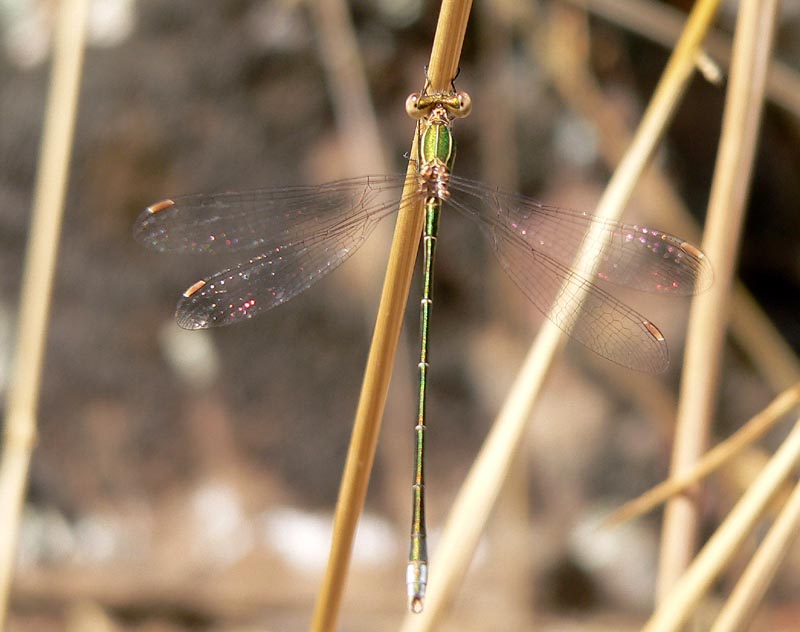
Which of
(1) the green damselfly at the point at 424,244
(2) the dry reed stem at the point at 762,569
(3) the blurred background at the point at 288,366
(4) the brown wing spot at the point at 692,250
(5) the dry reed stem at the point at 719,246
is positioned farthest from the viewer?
(3) the blurred background at the point at 288,366

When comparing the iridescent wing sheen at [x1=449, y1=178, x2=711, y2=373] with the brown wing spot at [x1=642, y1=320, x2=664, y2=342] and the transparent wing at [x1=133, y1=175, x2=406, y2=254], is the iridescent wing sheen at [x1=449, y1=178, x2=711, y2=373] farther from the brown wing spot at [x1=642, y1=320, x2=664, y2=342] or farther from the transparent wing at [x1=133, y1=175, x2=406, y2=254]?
the transparent wing at [x1=133, y1=175, x2=406, y2=254]

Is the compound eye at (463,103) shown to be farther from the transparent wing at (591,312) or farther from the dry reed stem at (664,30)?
Answer: the dry reed stem at (664,30)

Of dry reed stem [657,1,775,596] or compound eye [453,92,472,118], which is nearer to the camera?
dry reed stem [657,1,775,596]

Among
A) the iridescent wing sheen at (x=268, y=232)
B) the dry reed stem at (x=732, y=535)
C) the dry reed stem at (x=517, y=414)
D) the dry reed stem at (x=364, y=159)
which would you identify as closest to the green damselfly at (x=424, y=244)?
the iridescent wing sheen at (x=268, y=232)

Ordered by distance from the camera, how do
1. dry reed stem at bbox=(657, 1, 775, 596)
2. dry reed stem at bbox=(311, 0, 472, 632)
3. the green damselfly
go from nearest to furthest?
dry reed stem at bbox=(311, 0, 472, 632), dry reed stem at bbox=(657, 1, 775, 596), the green damselfly

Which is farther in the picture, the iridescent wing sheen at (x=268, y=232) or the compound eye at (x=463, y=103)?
the iridescent wing sheen at (x=268, y=232)

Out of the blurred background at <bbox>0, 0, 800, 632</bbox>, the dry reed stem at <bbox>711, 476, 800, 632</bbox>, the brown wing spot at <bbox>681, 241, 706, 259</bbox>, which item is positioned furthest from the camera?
the blurred background at <bbox>0, 0, 800, 632</bbox>

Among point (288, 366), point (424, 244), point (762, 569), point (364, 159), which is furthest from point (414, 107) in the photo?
point (288, 366)

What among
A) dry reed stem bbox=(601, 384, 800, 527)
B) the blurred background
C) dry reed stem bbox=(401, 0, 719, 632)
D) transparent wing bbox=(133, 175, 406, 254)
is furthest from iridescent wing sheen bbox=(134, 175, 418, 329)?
the blurred background
